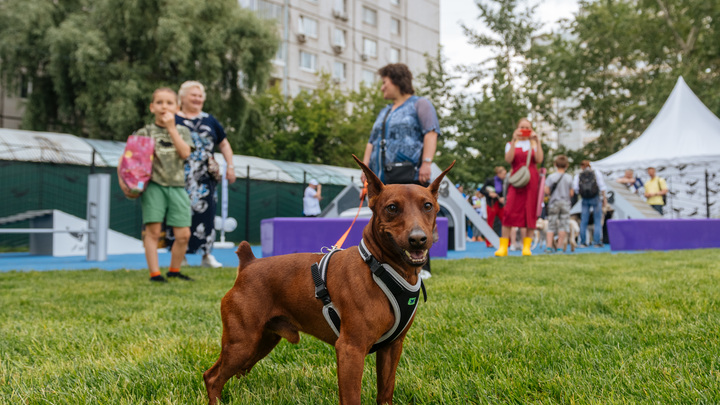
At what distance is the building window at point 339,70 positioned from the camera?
37531 mm

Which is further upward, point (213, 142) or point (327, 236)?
point (213, 142)

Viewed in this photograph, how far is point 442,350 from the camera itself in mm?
2646

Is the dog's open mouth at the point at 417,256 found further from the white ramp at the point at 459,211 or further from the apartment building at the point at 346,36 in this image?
the apartment building at the point at 346,36

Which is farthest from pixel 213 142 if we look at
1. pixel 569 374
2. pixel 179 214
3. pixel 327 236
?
pixel 569 374

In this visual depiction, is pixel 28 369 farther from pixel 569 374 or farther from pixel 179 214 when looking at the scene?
pixel 179 214

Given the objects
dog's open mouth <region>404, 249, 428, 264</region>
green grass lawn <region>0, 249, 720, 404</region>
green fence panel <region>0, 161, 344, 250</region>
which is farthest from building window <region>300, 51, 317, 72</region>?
dog's open mouth <region>404, 249, 428, 264</region>

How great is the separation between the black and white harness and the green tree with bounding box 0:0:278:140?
65.8 ft

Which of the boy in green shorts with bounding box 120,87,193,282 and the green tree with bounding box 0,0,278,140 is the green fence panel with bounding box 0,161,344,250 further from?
the boy in green shorts with bounding box 120,87,193,282

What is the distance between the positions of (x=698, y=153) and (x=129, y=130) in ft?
65.4

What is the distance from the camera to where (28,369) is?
2486 millimetres

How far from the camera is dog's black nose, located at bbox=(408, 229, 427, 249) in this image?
1650 mm

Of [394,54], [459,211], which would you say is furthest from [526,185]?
[394,54]

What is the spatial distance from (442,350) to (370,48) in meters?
39.0

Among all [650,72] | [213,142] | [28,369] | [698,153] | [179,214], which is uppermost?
[650,72]
